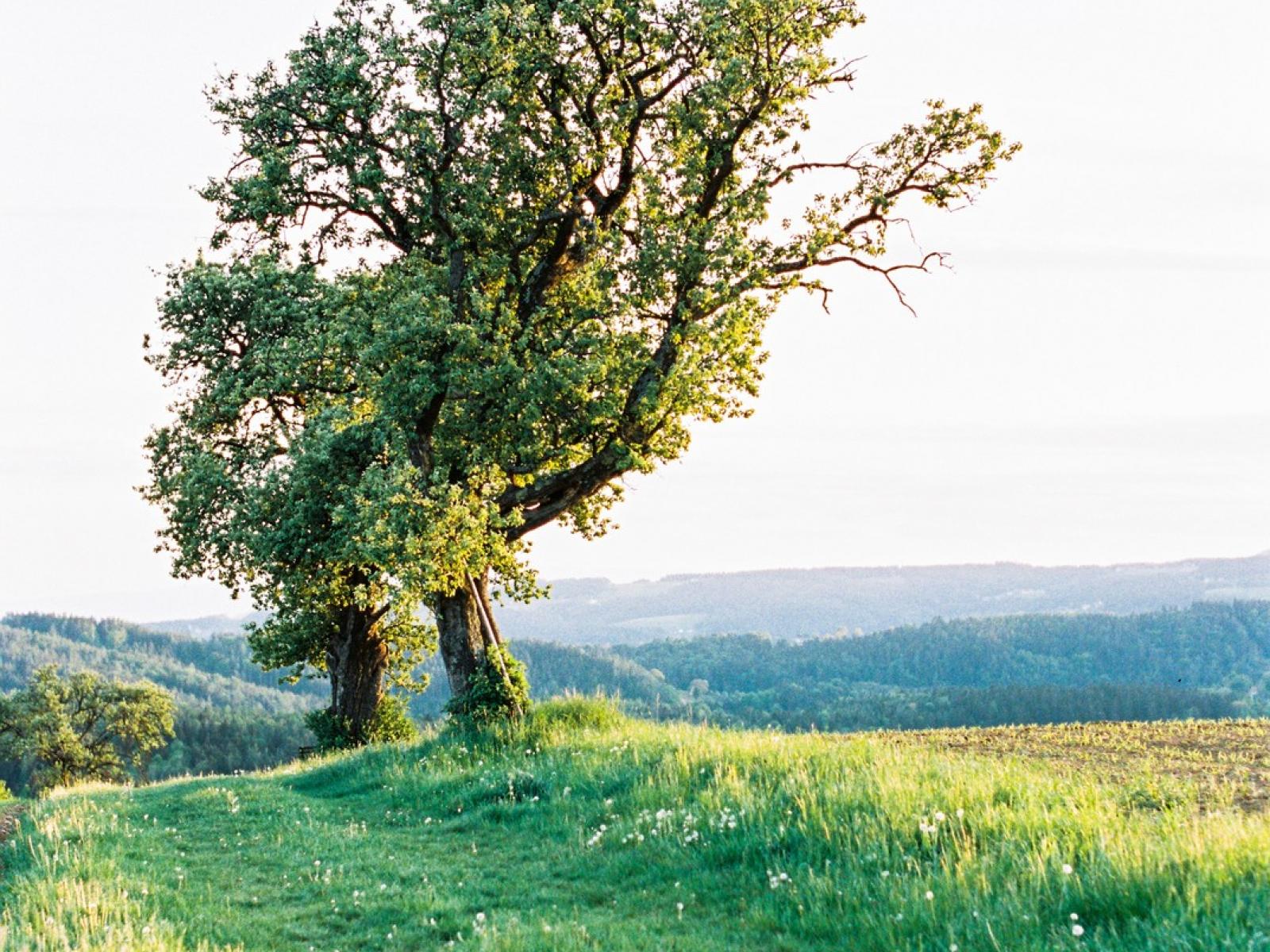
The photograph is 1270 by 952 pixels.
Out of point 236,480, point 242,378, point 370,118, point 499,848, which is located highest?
point 370,118

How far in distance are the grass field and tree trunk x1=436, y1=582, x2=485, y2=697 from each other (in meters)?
6.20

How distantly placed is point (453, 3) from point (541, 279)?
7095mm

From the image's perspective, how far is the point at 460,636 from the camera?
25234 mm

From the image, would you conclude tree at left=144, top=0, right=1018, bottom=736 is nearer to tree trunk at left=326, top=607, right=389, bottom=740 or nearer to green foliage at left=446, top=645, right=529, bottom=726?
green foliage at left=446, top=645, right=529, bottom=726

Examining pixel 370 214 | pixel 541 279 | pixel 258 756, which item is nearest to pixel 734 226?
pixel 541 279

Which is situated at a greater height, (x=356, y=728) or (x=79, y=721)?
(x=356, y=728)

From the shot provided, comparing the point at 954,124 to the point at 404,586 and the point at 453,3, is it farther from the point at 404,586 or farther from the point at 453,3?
the point at 404,586

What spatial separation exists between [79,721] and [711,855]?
89.7 meters

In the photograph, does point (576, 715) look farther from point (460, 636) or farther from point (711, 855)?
point (711, 855)

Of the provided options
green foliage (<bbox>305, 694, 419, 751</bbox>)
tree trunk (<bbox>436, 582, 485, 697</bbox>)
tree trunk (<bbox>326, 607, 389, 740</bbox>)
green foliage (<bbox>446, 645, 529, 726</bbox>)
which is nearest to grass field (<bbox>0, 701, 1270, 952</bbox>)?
green foliage (<bbox>446, 645, 529, 726</bbox>)

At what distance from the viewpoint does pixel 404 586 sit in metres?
22.1

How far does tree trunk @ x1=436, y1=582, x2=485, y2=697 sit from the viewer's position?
2495cm

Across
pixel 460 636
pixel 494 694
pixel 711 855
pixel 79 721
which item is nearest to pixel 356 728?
pixel 460 636

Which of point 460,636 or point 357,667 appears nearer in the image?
point 460,636
